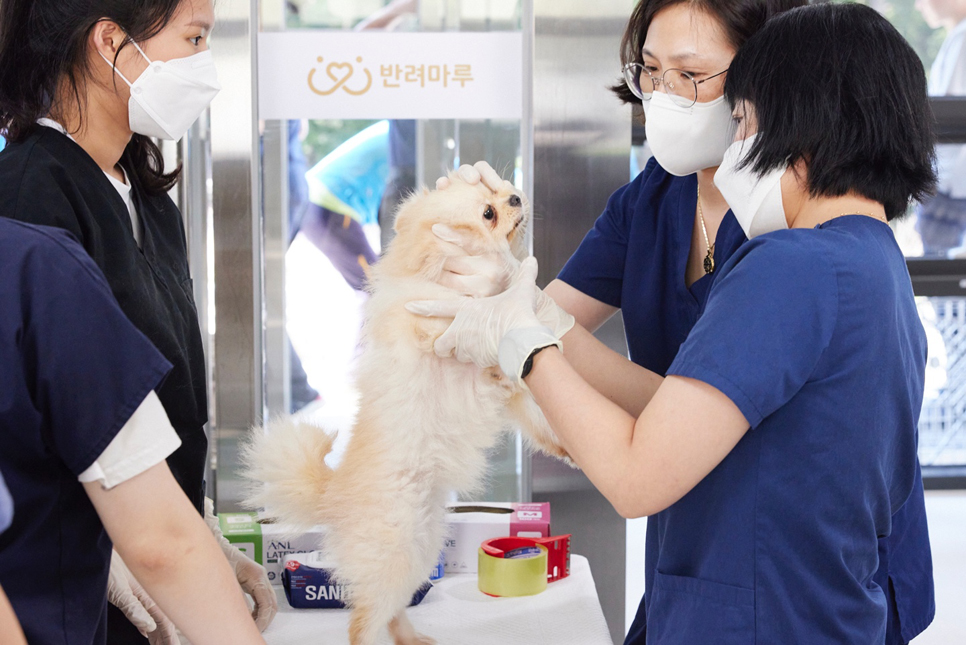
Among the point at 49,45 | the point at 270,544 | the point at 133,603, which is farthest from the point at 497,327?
the point at 270,544

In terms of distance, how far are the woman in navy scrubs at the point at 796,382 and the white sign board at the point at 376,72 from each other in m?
1.06

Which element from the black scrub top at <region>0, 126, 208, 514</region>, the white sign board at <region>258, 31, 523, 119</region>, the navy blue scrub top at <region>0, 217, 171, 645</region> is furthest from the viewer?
the white sign board at <region>258, 31, 523, 119</region>

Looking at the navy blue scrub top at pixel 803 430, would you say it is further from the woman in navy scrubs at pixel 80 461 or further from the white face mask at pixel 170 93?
the white face mask at pixel 170 93

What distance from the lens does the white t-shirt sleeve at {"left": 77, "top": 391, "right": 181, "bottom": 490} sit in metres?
0.77

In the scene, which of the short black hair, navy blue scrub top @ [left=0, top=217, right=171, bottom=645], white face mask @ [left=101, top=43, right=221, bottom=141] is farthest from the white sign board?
navy blue scrub top @ [left=0, top=217, right=171, bottom=645]

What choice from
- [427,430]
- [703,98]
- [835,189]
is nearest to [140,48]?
[427,430]

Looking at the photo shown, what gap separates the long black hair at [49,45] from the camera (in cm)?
116

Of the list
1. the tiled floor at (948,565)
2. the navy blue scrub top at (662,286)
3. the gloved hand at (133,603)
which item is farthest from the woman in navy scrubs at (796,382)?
the tiled floor at (948,565)

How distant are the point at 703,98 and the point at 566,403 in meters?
0.66

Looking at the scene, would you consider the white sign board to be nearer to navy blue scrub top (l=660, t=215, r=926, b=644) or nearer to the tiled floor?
navy blue scrub top (l=660, t=215, r=926, b=644)

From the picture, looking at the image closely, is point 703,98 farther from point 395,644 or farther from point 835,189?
point 395,644

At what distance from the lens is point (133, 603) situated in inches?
46.6

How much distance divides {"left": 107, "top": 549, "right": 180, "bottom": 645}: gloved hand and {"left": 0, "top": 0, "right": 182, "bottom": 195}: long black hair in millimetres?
668

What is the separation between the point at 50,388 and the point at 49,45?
0.68m
